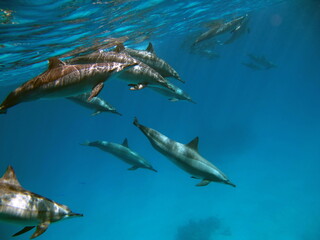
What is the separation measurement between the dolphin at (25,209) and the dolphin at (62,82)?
52.6 inches

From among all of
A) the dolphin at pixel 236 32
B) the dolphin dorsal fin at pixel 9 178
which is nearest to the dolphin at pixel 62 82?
the dolphin dorsal fin at pixel 9 178

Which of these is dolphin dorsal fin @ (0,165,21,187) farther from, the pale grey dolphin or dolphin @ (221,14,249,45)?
dolphin @ (221,14,249,45)

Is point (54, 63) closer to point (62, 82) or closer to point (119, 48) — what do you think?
point (62, 82)

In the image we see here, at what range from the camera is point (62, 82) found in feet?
13.0

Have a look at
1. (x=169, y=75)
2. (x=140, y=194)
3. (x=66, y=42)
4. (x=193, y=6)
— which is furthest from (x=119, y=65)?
(x=140, y=194)

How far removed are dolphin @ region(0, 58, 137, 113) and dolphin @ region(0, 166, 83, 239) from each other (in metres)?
1.34

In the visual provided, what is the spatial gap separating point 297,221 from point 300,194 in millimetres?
5455

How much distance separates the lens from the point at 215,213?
27.5m

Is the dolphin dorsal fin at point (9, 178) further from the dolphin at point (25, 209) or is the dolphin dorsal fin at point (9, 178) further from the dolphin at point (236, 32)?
the dolphin at point (236, 32)

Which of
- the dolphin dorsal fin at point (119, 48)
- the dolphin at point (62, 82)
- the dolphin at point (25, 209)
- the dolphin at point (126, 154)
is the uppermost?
the dolphin dorsal fin at point (119, 48)

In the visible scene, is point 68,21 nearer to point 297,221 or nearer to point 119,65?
point 119,65

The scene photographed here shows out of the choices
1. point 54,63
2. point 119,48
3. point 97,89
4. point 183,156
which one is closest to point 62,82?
point 97,89

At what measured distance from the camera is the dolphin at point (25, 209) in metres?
3.78

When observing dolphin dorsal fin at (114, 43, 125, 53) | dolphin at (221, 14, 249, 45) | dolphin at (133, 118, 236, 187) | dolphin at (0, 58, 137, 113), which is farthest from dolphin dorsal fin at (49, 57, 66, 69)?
dolphin at (221, 14, 249, 45)
